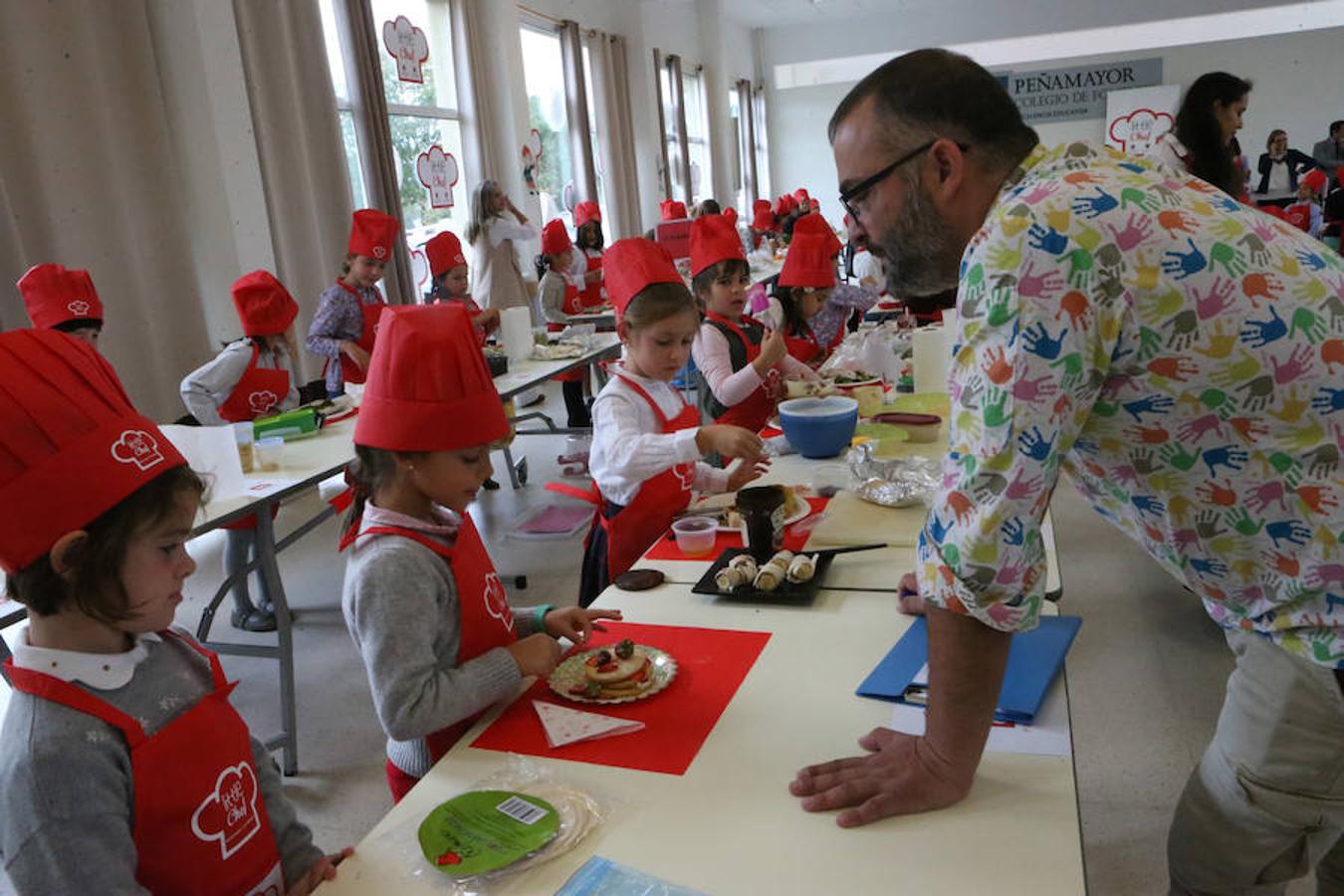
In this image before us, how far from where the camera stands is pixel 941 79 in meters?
1.02

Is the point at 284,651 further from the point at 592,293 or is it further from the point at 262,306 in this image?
the point at 592,293

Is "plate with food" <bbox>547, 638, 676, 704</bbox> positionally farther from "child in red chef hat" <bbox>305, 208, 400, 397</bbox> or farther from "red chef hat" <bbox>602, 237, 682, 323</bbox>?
"child in red chef hat" <bbox>305, 208, 400, 397</bbox>

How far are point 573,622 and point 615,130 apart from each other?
28.3 feet

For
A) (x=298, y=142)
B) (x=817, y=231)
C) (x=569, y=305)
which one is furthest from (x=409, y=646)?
(x=569, y=305)

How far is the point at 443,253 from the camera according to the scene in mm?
5168

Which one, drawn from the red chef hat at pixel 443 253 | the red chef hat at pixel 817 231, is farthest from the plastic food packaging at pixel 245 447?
the red chef hat at pixel 443 253

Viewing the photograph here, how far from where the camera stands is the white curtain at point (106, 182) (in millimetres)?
3740

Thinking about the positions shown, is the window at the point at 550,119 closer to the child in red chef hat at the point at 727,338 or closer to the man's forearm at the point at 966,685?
the child in red chef hat at the point at 727,338

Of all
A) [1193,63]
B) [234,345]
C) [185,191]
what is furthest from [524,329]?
[1193,63]

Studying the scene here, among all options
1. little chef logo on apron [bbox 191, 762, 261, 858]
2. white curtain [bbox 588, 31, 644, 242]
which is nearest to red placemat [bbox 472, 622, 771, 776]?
little chef logo on apron [bbox 191, 762, 261, 858]

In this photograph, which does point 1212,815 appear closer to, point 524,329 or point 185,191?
point 524,329

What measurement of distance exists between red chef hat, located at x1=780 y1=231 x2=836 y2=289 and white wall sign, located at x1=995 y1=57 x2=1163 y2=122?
1106 cm

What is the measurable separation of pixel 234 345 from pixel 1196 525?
3.22m

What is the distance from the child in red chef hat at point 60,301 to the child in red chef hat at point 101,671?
264cm
